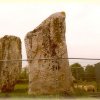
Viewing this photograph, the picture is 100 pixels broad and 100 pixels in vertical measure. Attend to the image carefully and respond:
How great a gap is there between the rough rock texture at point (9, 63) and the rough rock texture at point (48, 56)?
1.17 m

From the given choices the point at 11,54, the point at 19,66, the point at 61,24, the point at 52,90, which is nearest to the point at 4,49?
the point at 11,54

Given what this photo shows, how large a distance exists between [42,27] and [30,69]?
1652 millimetres

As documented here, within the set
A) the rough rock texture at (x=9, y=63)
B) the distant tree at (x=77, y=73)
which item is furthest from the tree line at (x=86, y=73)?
the rough rock texture at (x=9, y=63)

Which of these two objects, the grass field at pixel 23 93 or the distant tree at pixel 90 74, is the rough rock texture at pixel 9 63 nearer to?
the grass field at pixel 23 93

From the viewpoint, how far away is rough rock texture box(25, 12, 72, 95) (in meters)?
14.9

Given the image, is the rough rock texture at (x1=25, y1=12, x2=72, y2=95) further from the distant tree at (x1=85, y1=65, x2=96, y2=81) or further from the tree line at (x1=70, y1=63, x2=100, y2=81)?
the distant tree at (x1=85, y1=65, x2=96, y2=81)

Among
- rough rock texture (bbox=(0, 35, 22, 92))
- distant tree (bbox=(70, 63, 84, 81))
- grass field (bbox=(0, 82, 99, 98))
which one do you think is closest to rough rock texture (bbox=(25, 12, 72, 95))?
distant tree (bbox=(70, 63, 84, 81))

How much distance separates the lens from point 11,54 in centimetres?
1841

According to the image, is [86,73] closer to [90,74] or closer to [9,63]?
[90,74]

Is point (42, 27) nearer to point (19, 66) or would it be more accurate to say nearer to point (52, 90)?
point (19, 66)

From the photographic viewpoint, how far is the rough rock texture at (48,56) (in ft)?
49.0

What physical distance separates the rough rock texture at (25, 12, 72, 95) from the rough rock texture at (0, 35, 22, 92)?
46.1 inches

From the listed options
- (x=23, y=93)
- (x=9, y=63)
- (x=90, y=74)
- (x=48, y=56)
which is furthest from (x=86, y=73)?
(x=9, y=63)

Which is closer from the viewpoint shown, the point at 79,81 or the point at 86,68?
the point at 86,68
